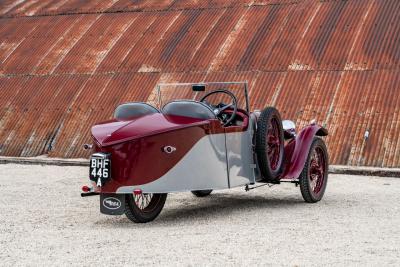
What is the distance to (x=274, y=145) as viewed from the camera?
10.4 m

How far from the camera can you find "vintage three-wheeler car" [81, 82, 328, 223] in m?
8.62

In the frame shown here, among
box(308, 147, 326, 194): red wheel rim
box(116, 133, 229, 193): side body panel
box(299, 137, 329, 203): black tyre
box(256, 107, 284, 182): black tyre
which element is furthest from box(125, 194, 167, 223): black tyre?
box(308, 147, 326, 194): red wheel rim

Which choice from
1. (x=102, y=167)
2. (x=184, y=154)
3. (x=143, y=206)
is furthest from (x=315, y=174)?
(x=102, y=167)

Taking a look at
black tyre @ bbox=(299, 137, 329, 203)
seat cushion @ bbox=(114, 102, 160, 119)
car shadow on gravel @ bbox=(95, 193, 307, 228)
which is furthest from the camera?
black tyre @ bbox=(299, 137, 329, 203)

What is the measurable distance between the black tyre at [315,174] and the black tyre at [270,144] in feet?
1.32

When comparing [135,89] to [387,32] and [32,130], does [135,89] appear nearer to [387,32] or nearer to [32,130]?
[32,130]

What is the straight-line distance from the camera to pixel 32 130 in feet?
59.8

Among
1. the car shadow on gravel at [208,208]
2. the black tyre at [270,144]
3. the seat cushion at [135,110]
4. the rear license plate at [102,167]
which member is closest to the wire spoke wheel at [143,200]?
the car shadow on gravel at [208,208]

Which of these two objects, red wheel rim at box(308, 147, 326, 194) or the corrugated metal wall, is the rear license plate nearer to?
red wheel rim at box(308, 147, 326, 194)

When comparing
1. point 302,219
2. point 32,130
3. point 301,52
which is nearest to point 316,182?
point 302,219

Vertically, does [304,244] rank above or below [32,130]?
below

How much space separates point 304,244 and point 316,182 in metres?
3.64

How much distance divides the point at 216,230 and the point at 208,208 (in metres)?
2.01

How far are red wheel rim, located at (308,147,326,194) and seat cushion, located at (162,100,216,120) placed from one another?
225 cm
